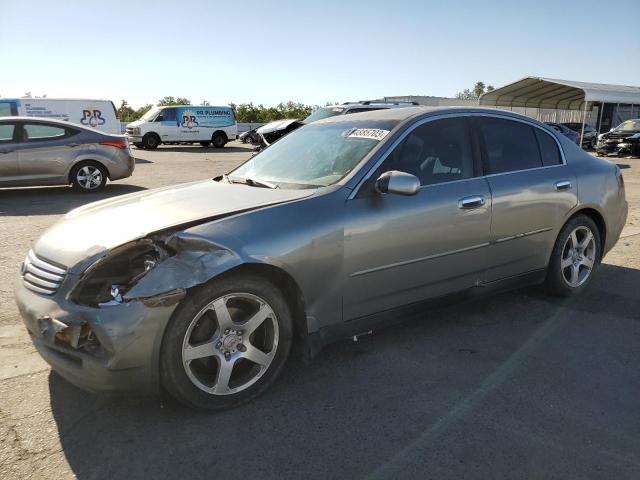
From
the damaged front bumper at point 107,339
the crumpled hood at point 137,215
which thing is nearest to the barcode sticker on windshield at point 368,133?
the crumpled hood at point 137,215

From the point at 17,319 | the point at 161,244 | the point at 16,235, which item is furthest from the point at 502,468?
the point at 16,235

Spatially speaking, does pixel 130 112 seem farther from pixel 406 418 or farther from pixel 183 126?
pixel 406 418

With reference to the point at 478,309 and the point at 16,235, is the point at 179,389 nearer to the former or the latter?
the point at 478,309

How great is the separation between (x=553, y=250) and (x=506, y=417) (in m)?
2.07

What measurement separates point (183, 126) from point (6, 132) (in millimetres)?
18338

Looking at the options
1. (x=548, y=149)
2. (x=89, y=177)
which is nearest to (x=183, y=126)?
(x=89, y=177)

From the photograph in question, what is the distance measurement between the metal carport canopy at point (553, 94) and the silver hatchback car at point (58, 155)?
75.1 feet

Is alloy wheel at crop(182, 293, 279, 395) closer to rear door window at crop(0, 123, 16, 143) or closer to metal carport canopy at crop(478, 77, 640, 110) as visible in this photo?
rear door window at crop(0, 123, 16, 143)

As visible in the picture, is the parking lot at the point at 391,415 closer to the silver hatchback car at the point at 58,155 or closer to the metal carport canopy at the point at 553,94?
the silver hatchback car at the point at 58,155

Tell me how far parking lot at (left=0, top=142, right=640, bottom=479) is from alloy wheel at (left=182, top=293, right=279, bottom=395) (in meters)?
0.16

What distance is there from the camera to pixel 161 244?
2.80m

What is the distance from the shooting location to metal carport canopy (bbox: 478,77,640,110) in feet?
88.7

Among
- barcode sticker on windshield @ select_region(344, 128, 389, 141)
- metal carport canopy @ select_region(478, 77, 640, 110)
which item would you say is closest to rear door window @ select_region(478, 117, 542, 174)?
barcode sticker on windshield @ select_region(344, 128, 389, 141)

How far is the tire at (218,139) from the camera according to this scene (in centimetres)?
2878
